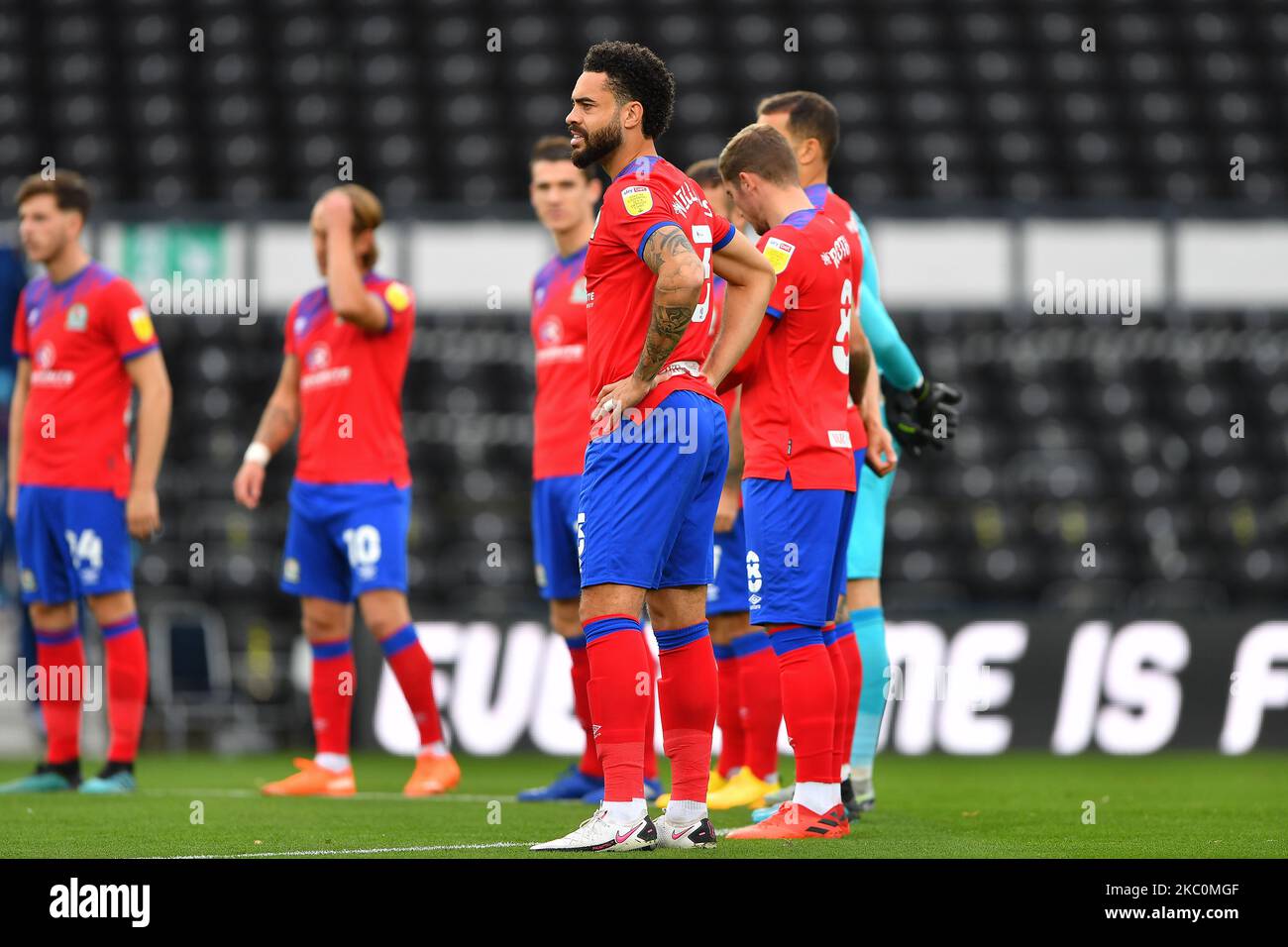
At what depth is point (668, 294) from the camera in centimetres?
450

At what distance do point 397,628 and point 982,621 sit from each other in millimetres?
4331

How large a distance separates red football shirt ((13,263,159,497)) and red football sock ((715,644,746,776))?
253 cm

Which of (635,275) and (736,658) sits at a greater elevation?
(635,275)

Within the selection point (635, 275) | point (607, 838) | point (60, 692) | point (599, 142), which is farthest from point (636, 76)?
point (60, 692)

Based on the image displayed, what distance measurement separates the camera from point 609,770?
4621 millimetres

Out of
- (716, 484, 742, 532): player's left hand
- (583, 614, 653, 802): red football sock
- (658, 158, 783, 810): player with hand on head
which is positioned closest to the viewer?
(583, 614, 653, 802): red football sock

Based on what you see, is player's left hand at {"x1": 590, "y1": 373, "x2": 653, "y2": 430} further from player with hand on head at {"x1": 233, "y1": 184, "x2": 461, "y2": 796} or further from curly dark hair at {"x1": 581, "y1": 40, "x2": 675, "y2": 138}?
player with hand on head at {"x1": 233, "y1": 184, "x2": 461, "y2": 796}

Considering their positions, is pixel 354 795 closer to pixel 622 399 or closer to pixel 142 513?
pixel 142 513

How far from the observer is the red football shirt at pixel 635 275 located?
4.66 meters

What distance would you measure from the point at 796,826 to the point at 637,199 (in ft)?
5.95

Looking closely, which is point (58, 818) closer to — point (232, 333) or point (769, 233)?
point (769, 233)

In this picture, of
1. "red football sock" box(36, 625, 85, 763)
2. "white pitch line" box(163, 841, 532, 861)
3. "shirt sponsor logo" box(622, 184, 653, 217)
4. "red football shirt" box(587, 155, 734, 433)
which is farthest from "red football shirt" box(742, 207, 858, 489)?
"red football sock" box(36, 625, 85, 763)

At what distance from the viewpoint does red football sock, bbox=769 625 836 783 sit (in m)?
5.15

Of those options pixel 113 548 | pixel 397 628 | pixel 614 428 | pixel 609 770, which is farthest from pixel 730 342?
pixel 113 548
